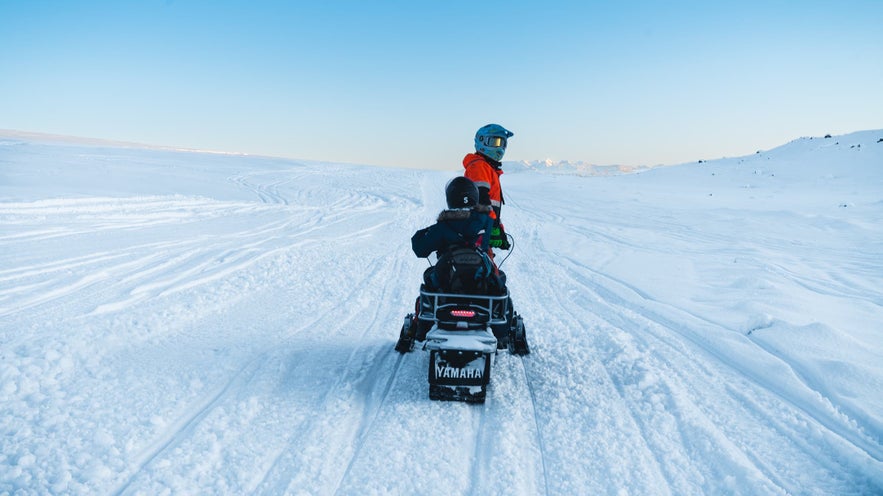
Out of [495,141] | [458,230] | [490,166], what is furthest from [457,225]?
[495,141]

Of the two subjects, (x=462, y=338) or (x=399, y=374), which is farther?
(x=399, y=374)

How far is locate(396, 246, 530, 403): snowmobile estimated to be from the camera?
411 cm

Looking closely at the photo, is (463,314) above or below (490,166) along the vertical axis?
below

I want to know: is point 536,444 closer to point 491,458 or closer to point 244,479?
point 491,458

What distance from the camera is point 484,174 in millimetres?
5082

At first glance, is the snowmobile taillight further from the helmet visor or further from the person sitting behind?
the helmet visor

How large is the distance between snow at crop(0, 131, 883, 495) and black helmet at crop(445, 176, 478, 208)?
1678 millimetres

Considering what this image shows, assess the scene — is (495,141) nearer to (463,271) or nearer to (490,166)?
(490,166)

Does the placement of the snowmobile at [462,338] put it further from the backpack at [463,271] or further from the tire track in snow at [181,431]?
the tire track in snow at [181,431]

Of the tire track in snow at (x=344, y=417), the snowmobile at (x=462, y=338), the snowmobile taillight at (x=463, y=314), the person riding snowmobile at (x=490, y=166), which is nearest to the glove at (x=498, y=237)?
the person riding snowmobile at (x=490, y=166)

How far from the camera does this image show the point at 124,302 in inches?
262

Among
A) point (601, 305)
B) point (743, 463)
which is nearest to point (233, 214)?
point (601, 305)

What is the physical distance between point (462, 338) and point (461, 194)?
4.06 feet

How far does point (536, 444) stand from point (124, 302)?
19.0 ft
